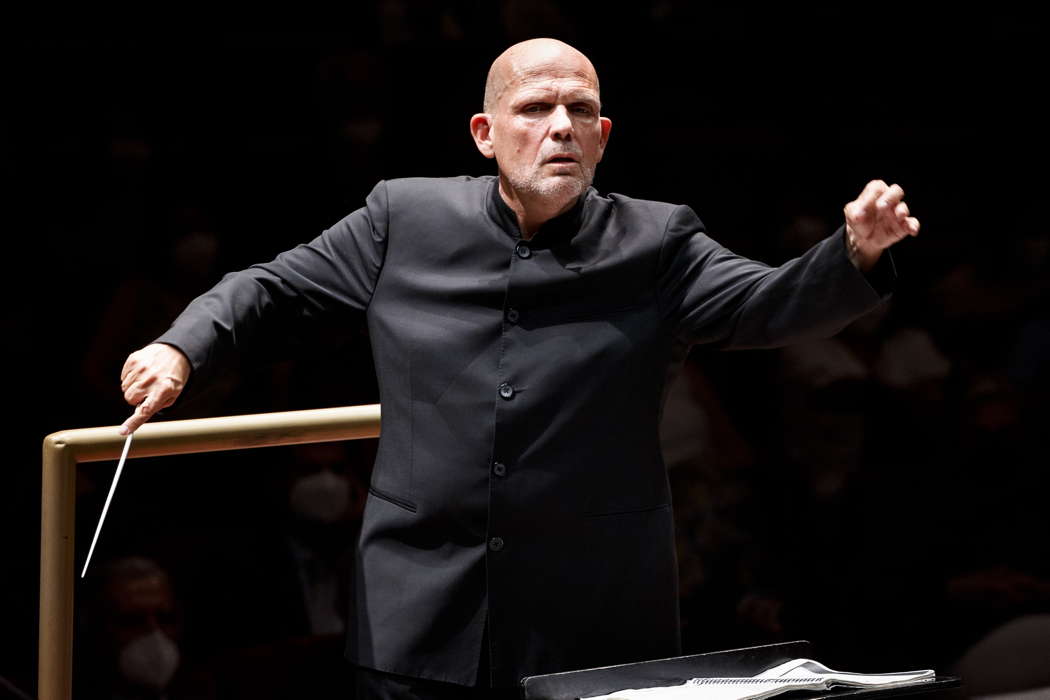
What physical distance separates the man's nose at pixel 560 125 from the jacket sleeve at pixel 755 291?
6.4 inches

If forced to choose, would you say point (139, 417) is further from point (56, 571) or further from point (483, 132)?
point (483, 132)

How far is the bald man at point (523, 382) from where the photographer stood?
5.15ft

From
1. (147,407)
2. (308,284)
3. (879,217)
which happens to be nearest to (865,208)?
(879,217)

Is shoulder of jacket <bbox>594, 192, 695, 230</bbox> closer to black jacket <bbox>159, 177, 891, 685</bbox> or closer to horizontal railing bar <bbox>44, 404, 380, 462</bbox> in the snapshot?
black jacket <bbox>159, 177, 891, 685</bbox>

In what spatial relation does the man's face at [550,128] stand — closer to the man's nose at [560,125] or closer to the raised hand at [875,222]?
the man's nose at [560,125]

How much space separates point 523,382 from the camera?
159cm

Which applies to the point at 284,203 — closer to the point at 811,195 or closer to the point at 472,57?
the point at 472,57

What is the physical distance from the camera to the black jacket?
5.15 feet

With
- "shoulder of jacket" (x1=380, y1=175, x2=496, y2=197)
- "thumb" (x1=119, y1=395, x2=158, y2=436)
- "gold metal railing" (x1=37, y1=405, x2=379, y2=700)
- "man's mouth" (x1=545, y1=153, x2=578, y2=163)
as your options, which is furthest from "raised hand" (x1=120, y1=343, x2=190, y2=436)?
"man's mouth" (x1=545, y1=153, x2=578, y2=163)

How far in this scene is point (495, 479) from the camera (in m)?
1.57

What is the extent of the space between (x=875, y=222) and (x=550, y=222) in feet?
1.32

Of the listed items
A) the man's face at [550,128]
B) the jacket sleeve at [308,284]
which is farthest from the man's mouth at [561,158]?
the jacket sleeve at [308,284]

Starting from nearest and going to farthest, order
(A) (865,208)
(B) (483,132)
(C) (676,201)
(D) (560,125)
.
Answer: (A) (865,208), (D) (560,125), (B) (483,132), (C) (676,201)

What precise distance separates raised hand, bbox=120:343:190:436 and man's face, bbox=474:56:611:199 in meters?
0.43
